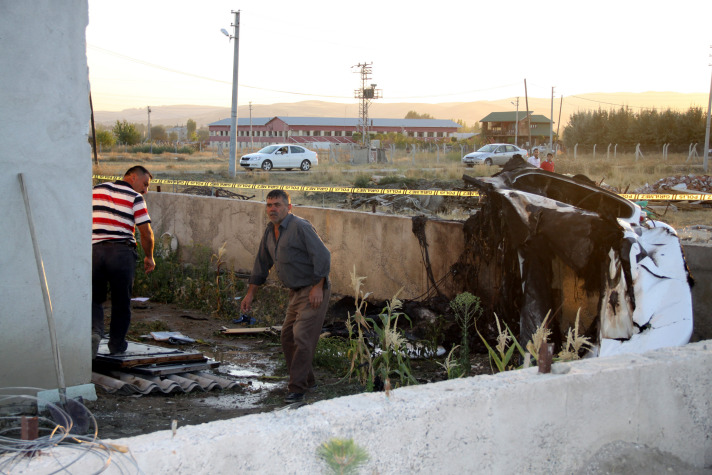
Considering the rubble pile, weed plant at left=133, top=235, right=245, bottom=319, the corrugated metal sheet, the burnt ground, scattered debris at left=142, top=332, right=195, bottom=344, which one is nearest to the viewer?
the burnt ground

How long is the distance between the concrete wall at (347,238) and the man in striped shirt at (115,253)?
3.06 meters

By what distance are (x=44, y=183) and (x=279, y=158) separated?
1216 inches

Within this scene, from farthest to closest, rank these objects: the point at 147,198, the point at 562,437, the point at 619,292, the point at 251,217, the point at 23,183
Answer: the point at 147,198
the point at 251,217
the point at 619,292
the point at 23,183
the point at 562,437

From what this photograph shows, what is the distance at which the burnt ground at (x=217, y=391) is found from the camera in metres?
5.09

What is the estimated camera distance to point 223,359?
7.33 metres

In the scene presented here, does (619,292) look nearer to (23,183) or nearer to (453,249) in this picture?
(453,249)

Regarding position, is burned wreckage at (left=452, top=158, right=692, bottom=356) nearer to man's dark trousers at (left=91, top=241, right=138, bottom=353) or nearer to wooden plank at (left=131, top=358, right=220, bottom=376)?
wooden plank at (left=131, top=358, right=220, bottom=376)

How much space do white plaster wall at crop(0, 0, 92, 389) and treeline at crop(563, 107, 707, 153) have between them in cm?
5904

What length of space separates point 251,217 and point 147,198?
9.30 ft

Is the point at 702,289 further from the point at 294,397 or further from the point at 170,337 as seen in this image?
the point at 170,337

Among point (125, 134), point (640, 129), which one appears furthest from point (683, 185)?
point (125, 134)

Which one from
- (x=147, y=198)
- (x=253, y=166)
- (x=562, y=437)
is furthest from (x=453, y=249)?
(x=253, y=166)

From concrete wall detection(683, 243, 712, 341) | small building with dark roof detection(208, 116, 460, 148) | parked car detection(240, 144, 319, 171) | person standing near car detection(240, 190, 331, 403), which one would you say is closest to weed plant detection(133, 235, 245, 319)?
person standing near car detection(240, 190, 331, 403)

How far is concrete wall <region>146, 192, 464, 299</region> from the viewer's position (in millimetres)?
8094
